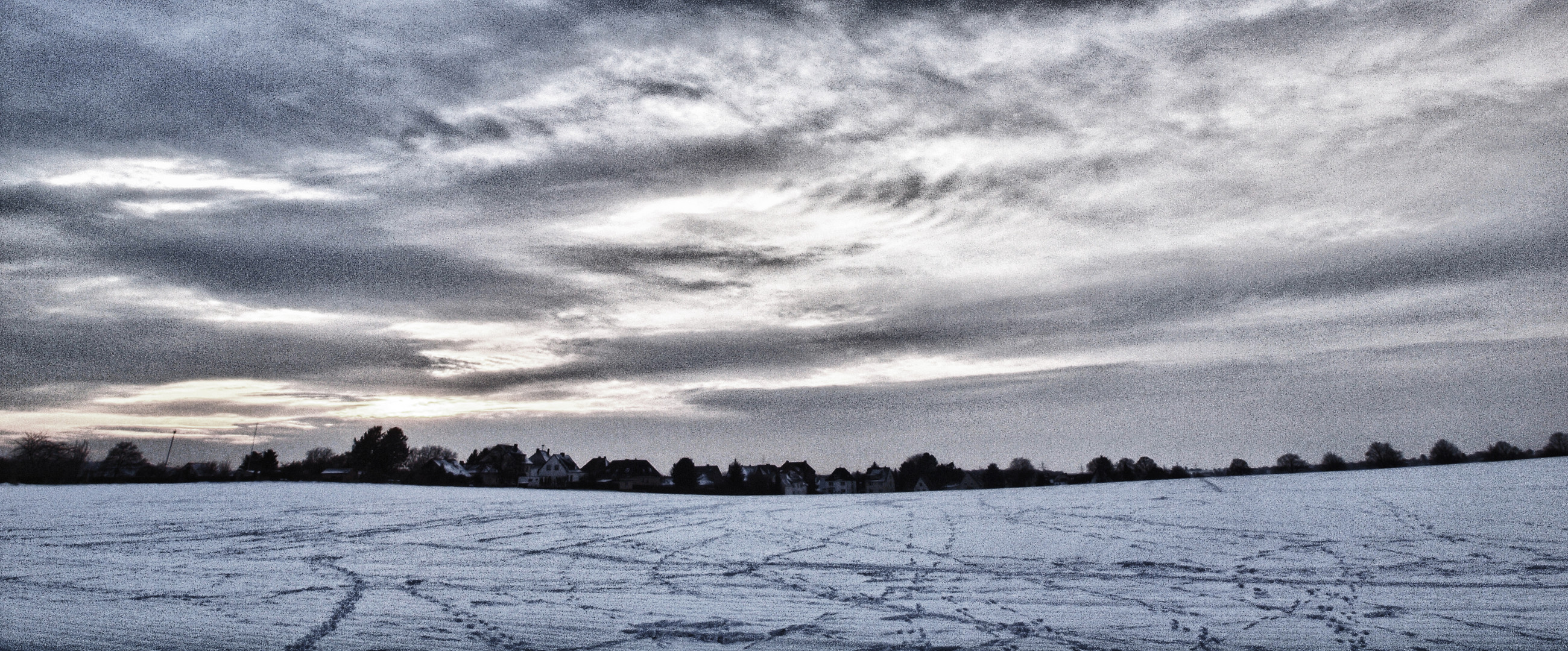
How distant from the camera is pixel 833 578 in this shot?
21.8 feet

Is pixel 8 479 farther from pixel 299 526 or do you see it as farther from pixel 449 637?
pixel 449 637

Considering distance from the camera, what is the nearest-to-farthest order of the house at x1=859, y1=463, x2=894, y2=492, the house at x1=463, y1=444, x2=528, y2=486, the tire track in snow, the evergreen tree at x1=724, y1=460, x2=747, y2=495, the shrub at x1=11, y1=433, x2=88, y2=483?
the tire track in snow, the shrub at x1=11, y1=433, x2=88, y2=483, the evergreen tree at x1=724, y1=460, x2=747, y2=495, the house at x1=463, y1=444, x2=528, y2=486, the house at x1=859, y1=463, x2=894, y2=492

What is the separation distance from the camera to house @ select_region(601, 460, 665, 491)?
84312mm

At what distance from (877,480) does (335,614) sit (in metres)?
89.9

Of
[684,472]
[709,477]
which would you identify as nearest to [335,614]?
[684,472]

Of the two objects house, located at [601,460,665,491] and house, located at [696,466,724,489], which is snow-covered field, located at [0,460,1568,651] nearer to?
A: house, located at [696,466,724,489]

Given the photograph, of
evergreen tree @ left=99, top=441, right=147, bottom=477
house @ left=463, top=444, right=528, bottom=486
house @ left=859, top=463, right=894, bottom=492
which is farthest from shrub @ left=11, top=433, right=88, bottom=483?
house @ left=859, top=463, right=894, bottom=492

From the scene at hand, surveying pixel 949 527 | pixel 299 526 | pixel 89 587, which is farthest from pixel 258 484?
pixel 949 527

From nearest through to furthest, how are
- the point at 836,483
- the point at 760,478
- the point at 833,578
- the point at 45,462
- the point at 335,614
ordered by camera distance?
the point at 335,614, the point at 833,578, the point at 45,462, the point at 760,478, the point at 836,483

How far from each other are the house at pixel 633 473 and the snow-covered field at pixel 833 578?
241 ft

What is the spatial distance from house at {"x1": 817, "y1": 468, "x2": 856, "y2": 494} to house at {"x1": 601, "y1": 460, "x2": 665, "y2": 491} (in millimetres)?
19143

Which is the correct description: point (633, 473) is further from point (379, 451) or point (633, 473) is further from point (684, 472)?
point (379, 451)

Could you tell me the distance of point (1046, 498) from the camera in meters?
14.6

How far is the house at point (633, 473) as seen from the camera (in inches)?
3319
